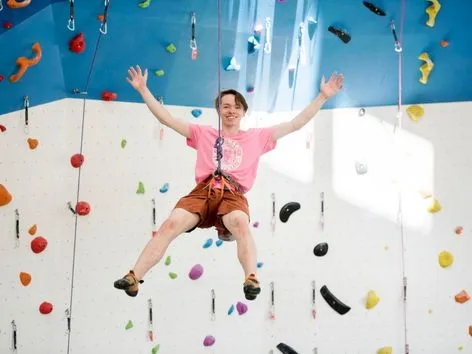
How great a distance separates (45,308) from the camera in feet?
15.5

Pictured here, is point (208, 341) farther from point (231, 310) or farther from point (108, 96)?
point (108, 96)

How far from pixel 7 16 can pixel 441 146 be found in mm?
2662

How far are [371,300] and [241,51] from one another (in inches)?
65.8

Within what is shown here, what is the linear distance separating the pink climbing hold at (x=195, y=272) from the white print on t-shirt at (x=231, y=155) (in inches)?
55.2

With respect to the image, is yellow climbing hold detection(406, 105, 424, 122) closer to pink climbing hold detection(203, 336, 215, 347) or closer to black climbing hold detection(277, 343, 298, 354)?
black climbing hold detection(277, 343, 298, 354)

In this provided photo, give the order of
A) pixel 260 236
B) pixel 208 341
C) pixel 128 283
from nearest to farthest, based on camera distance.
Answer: pixel 128 283 → pixel 208 341 → pixel 260 236

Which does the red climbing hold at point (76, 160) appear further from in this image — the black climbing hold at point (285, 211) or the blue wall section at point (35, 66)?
the black climbing hold at point (285, 211)

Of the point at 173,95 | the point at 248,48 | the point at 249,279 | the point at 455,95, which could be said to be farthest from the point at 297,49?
the point at 249,279

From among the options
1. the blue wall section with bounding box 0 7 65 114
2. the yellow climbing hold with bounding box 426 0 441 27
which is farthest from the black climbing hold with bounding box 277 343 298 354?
the yellow climbing hold with bounding box 426 0 441 27

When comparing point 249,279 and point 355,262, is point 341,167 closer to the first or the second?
point 355,262

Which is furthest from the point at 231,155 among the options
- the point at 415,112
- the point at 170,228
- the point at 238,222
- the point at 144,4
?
the point at 415,112

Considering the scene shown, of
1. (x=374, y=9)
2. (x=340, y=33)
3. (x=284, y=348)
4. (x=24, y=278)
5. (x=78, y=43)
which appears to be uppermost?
(x=374, y=9)

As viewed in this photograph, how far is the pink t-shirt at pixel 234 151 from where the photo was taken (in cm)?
377

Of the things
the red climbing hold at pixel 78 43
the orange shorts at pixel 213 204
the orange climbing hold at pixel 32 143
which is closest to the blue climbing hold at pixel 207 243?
the orange climbing hold at pixel 32 143
